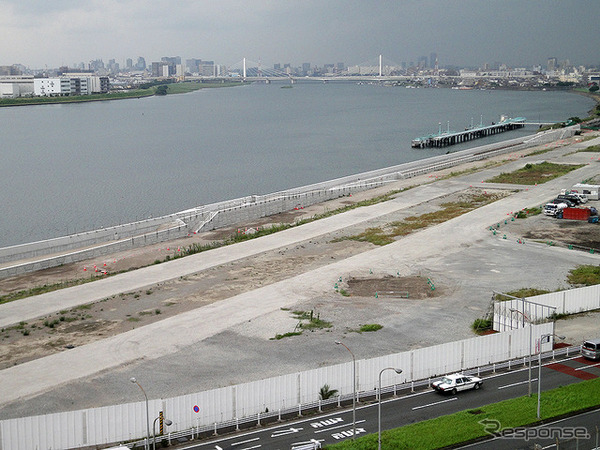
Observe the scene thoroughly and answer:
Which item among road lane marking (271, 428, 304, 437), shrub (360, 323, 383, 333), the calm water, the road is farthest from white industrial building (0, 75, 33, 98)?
road lane marking (271, 428, 304, 437)

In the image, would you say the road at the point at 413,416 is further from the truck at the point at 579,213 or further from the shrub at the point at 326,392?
the truck at the point at 579,213

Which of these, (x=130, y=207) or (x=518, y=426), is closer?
(x=518, y=426)

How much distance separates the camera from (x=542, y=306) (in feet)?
78.4

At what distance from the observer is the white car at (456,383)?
18297 millimetres

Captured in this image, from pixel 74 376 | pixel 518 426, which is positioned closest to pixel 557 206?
pixel 518 426

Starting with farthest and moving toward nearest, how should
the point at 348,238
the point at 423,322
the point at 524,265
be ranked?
the point at 348,238
the point at 524,265
the point at 423,322

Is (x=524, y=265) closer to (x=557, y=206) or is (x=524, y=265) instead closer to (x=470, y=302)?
(x=470, y=302)

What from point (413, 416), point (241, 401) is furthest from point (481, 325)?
point (241, 401)

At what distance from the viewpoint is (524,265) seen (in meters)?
31.8

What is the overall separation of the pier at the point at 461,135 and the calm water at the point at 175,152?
7.98ft

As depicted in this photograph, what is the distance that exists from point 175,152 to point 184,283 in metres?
60.5

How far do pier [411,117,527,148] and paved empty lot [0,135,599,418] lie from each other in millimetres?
55259

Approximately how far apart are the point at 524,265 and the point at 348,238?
10002 millimetres

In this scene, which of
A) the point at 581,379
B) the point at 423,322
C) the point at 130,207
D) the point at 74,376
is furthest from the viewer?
the point at 130,207
